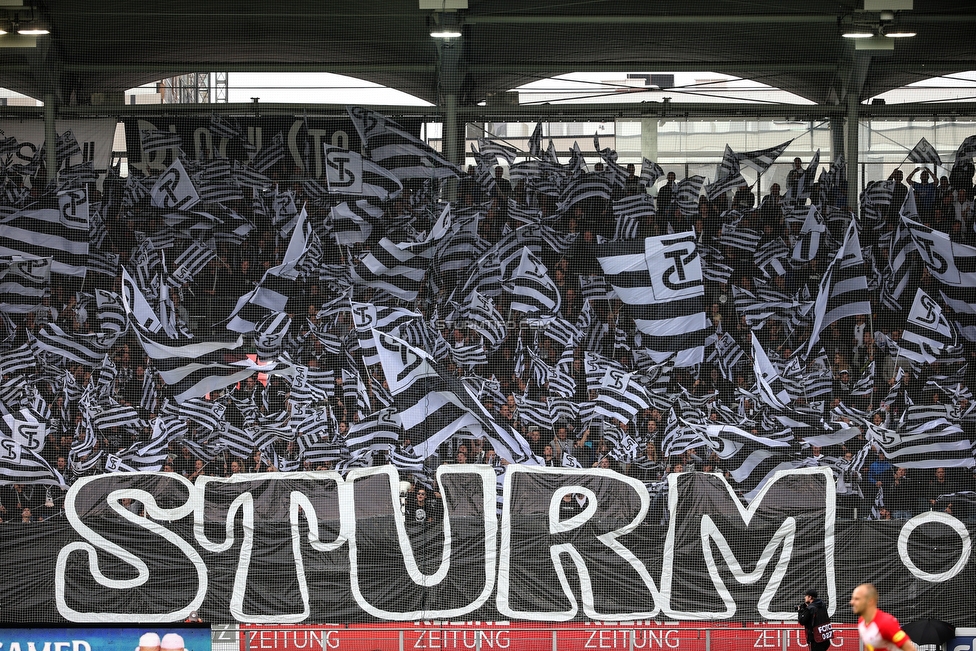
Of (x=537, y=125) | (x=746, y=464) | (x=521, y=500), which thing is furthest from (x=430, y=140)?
(x=746, y=464)

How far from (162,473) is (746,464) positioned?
5.79 m

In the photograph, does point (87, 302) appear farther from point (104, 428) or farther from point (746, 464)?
point (746, 464)

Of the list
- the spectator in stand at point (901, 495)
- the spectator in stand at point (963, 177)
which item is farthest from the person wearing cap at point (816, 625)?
the spectator in stand at point (963, 177)

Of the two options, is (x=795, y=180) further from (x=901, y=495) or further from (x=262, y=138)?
(x=262, y=138)

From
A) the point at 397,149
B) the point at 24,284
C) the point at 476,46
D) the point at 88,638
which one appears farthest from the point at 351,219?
the point at 88,638

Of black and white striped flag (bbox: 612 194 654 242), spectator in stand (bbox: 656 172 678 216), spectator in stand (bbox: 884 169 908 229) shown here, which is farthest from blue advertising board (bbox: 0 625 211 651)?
spectator in stand (bbox: 884 169 908 229)

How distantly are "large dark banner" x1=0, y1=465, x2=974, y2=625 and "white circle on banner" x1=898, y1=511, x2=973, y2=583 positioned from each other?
0.01 meters

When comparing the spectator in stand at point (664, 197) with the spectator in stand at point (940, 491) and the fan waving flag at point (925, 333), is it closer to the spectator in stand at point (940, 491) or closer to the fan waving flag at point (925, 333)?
the fan waving flag at point (925, 333)

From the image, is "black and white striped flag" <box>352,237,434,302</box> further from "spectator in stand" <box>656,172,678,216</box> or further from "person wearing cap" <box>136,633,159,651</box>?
"person wearing cap" <box>136,633,159,651</box>

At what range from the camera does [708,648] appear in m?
9.37

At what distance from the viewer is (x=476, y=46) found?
40.4 ft

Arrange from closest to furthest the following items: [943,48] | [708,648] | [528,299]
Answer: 1. [708,648]
2. [528,299]
3. [943,48]

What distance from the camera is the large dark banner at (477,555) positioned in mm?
10125

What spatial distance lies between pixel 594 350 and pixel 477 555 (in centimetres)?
245
